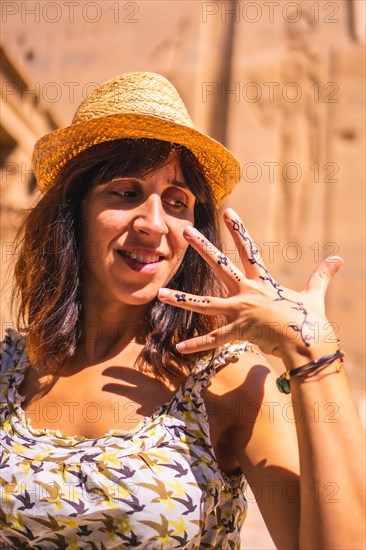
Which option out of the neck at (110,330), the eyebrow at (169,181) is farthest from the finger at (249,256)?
the neck at (110,330)

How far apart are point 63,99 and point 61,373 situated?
13.8 ft

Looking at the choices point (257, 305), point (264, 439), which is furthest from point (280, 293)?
point (264, 439)

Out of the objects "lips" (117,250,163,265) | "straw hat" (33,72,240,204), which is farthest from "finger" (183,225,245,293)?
"straw hat" (33,72,240,204)

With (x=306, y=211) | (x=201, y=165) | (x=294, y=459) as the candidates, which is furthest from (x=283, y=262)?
(x=294, y=459)

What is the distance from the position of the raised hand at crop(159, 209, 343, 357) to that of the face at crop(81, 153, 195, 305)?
236 millimetres

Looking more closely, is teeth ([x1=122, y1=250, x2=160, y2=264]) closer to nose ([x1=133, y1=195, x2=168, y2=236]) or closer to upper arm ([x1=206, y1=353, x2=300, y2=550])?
nose ([x1=133, y1=195, x2=168, y2=236])

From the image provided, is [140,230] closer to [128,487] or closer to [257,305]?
[257,305]

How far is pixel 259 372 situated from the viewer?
1.41 m

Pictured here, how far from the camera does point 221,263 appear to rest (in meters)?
1.23

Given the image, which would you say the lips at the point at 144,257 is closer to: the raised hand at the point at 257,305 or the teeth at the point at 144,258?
the teeth at the point at 144,258

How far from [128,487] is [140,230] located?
543 millimetres

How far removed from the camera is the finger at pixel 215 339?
47.2 inches

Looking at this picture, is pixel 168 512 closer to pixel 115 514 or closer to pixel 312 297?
pixel 115 514

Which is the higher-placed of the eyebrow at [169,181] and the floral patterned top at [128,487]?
the eyebrow at [169,181]
